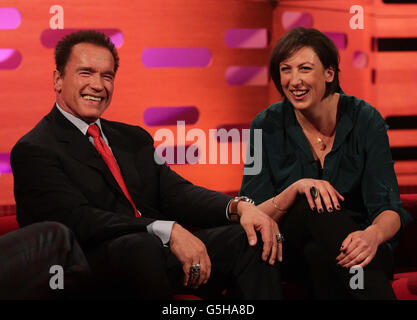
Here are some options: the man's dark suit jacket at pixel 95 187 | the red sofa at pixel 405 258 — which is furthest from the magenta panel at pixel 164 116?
the red sofa at pixel 405 258

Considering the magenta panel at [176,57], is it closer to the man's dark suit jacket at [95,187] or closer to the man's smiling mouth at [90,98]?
the man's dark suit jacket at [95,187]

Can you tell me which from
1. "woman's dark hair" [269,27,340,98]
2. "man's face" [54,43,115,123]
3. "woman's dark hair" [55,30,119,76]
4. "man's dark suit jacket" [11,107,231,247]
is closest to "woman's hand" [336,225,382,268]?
"man's dark suit jacket" [11,107,231,247]

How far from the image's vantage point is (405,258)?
6.81 feet

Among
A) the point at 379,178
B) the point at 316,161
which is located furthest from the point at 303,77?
the point at 379,178

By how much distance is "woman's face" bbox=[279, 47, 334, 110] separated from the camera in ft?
6.25

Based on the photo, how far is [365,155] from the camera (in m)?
1.89

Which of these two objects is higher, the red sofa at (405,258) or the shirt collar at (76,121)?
the shirt collar at (76,121)

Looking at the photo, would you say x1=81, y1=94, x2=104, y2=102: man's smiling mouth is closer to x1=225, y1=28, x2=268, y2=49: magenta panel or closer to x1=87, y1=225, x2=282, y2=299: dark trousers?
x1=87, y1=225, x2=282, y2=299: dark trousers

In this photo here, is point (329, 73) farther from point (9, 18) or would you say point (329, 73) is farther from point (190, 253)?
point (9, 18)

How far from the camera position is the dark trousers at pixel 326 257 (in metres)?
1.53

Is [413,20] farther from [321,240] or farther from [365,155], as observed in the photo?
[321,240]

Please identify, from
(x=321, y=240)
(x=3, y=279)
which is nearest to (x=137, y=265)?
(x=3, y=279)

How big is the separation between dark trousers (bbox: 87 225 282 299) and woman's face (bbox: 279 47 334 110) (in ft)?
1.88

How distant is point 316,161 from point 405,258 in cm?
54
